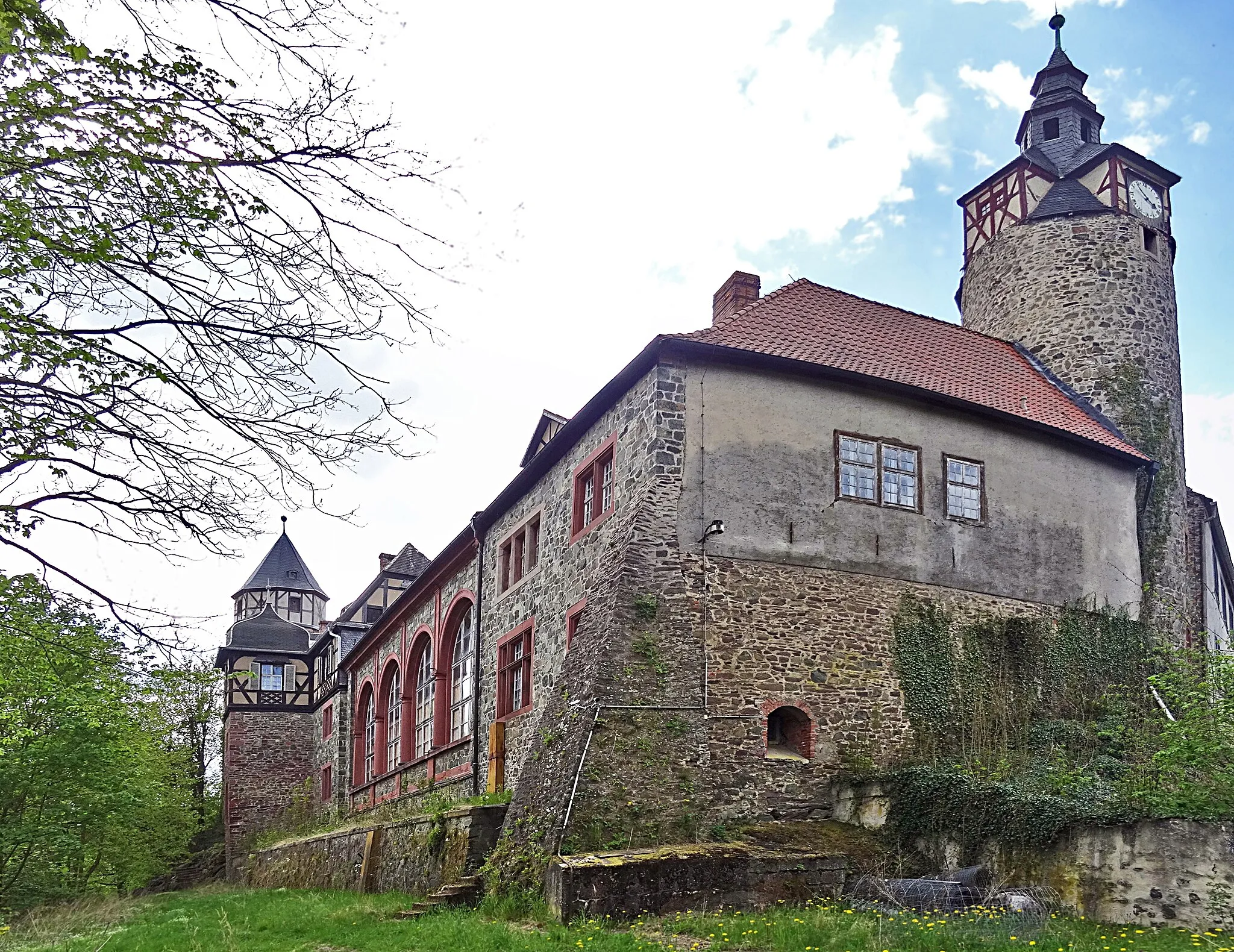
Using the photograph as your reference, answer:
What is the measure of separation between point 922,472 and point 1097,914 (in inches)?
292

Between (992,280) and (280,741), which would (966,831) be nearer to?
(992,280)

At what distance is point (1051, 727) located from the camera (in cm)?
1714

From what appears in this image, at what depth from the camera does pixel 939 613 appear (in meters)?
17.4

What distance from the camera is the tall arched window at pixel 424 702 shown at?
87.1 ft

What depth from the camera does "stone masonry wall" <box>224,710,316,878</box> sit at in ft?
138

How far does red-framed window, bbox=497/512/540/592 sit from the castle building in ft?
0.22

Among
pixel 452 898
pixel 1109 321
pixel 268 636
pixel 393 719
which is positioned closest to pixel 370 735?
pixel 393 719

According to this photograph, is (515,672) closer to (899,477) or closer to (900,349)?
(899,477)

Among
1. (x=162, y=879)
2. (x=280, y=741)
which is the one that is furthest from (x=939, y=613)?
(x=162, y=879)

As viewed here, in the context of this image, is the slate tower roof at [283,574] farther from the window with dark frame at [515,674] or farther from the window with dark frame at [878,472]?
the window with dark frame at [878,472]

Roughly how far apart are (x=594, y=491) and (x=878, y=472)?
14.2ft

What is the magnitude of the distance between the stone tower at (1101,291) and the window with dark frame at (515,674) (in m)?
10.4

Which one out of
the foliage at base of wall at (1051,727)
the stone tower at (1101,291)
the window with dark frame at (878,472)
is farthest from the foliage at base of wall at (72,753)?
the stone tower at (1101,291)

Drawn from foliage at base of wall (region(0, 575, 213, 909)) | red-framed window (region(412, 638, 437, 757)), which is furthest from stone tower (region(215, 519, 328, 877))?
red-framed window (region(412, 638, 437, 757))
